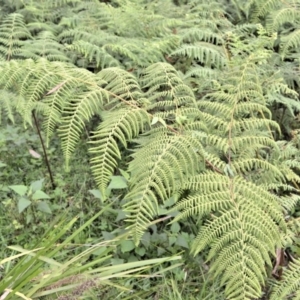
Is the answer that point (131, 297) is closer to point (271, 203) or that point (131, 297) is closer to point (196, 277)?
point (196, 277)

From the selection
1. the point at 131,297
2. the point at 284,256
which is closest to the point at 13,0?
the point at 131,297

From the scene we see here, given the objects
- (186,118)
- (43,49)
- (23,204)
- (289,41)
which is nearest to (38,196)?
(23,204)

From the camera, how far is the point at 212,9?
9.75 ft

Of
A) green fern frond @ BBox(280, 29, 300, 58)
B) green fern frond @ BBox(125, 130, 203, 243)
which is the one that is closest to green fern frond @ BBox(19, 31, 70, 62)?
green fern frond @ BBox(125, 130, 203, 243)

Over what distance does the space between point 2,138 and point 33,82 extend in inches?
27.6

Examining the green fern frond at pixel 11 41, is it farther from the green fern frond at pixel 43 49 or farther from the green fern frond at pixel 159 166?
the green fern frond at pixel 159 166

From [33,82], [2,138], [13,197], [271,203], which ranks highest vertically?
[33,82]

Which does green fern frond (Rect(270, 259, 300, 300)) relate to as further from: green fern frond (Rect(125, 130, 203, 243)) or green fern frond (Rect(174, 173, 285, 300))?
green fern frond (Rect(125, 130, 203, 243))

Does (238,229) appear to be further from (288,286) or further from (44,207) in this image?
(44,207)

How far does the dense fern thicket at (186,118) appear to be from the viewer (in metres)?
1.68

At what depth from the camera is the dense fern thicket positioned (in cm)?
168

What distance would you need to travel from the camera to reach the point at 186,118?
1.93 metres

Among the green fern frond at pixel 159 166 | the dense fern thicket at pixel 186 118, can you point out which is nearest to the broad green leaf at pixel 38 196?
the dense fern thicket at pixel 186 118

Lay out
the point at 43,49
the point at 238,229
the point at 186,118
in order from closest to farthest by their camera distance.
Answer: the point at 238,229 < the point at 186,118 < the point at 43,49
